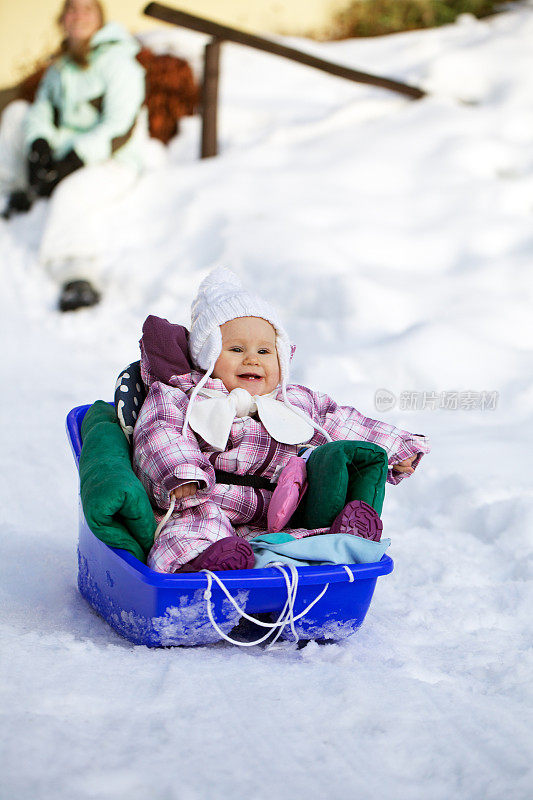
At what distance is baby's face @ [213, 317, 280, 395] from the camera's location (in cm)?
230

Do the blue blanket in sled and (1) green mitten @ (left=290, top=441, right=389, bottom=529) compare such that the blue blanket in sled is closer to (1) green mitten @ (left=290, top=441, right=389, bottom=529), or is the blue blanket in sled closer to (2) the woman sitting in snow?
(1) green mitten @ (left=290, top=441, right=389, bottom=529)

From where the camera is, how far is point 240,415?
2.29 m

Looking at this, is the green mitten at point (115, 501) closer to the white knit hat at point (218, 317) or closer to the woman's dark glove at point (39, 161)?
the white knit hat at point (218, 317)

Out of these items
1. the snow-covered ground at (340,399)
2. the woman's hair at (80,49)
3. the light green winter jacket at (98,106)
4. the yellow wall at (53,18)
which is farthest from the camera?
Answer: the yellow wall at (53,18)

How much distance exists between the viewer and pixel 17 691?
57.6 inches

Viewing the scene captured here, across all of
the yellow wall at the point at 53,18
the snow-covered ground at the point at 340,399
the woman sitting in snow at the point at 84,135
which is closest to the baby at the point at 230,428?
the snow-covered ground at the point at 340,399

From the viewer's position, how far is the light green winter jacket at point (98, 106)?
5.45 m

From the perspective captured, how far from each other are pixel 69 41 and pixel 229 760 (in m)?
5.37

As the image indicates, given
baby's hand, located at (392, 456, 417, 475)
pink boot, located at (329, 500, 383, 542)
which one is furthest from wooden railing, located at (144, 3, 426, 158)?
pink boot, located at (329, 500, 383, 542)

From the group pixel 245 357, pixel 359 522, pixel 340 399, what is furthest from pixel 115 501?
pixel 340 399

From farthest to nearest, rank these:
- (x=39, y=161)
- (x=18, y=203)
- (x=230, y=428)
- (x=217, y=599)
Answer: (x=18, y=203) → (x=39, y=161) → (x=230, y=428) → (x=217, y=599)

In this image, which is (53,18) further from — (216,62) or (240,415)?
(240,415)

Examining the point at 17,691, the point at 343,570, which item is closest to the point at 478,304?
the point at 343,570

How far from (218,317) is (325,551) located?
2.41 ft
